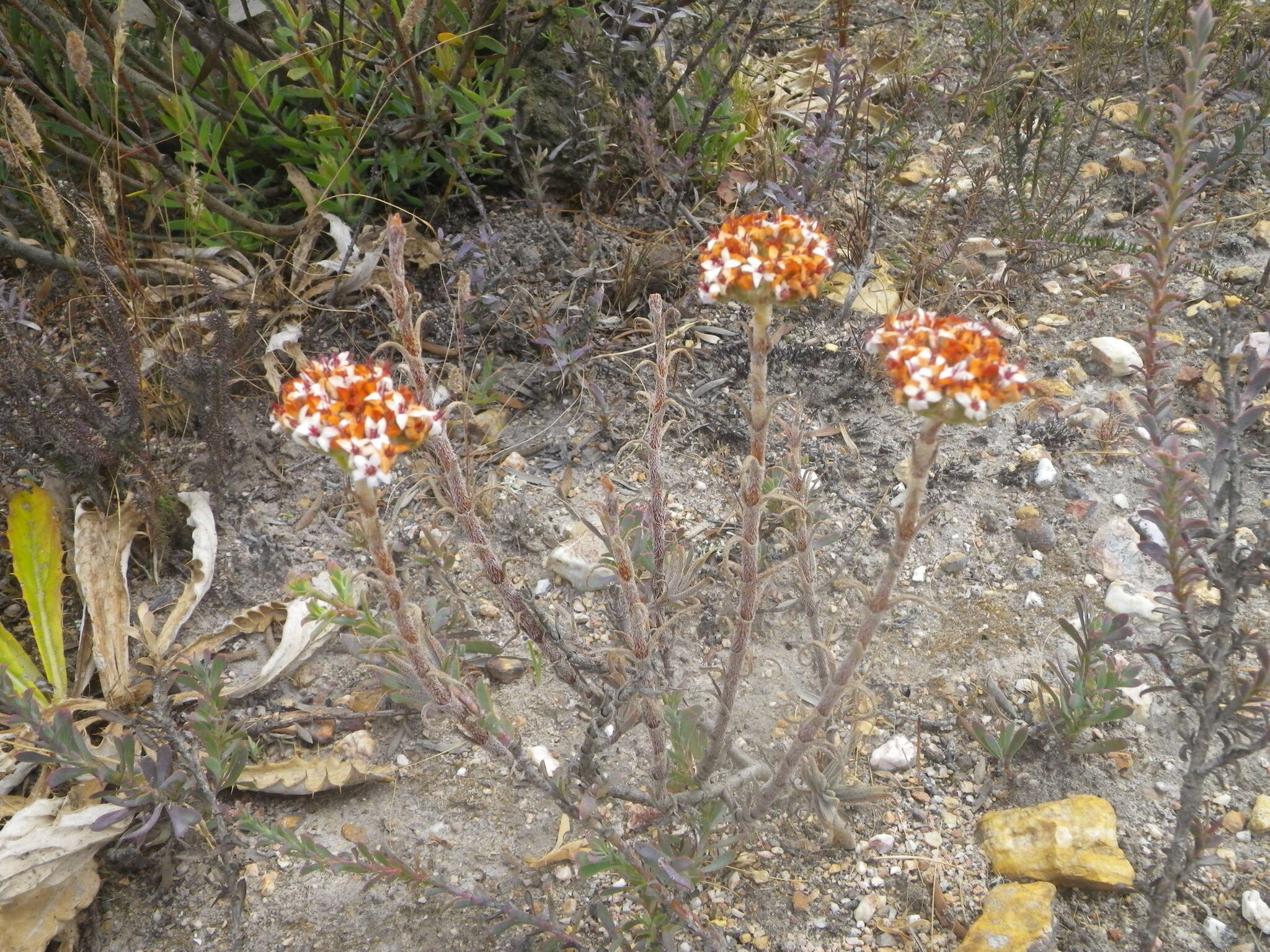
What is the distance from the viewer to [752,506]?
5.11 ft

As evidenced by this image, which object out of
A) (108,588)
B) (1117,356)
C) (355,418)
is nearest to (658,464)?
(355,418)

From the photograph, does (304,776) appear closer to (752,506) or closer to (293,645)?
(293,645)

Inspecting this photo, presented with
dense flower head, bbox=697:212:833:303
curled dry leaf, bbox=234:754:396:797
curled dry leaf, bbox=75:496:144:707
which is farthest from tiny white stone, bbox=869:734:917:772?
curled dry leaf, bbox=75:496:144:707

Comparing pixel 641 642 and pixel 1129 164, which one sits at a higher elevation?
pixel 1129 164

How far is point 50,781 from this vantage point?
1755 mm

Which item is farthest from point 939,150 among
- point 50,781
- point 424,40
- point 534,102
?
point 50,781

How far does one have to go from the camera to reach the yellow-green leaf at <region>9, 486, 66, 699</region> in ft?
7.94

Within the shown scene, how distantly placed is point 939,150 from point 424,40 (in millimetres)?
2220

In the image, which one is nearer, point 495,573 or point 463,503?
point 463,503

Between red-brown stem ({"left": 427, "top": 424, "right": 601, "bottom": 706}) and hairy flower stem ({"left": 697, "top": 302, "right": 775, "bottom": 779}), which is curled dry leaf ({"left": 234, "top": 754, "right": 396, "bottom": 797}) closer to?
red-brown stem ({"left": 427, "top": 424, "right": 601, "bottom": 706})

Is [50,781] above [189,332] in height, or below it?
below

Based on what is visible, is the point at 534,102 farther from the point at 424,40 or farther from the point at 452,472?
the point at 452,472

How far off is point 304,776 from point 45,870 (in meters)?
0.53

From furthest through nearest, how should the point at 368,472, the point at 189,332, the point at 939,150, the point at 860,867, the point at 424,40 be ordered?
the point at 939,150 < the point at 424,40 < the point at 189,332 < the point at 860,867 < the point at 368,472
